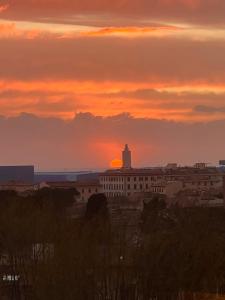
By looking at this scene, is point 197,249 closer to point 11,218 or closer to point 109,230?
point 109,230

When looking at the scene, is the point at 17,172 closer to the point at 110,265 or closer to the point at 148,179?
the point at 148,179

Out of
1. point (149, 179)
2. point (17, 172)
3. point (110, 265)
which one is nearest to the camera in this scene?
point (110, 265)

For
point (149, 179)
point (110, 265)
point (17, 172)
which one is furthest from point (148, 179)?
point (110, 265)

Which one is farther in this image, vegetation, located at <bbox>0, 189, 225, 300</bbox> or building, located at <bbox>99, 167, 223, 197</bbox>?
building, located at <bbox>99, 167, 223, 197</bbox>

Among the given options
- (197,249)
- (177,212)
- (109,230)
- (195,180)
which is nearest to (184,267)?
(197,249)

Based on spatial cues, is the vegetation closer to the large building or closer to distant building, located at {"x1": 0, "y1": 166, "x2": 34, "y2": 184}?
the large building

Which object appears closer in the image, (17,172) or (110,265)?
(110,265)

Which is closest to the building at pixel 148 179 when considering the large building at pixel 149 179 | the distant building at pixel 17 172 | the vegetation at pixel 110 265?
the large building at pixel 149 179

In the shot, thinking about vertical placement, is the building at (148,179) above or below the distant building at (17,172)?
below

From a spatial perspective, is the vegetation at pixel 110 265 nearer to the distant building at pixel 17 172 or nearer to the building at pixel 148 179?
the building at pixel 148 179

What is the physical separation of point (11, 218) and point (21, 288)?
2759 mm

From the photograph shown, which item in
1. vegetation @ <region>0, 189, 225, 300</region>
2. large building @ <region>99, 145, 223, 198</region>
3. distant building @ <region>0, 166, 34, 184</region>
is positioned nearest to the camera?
vegetation @ <region>0, 189, 225, 300</region>

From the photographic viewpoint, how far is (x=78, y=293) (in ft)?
74.5

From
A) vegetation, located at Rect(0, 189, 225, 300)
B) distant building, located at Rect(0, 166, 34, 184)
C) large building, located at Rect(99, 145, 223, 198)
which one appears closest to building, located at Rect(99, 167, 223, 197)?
large building, located at Rect(99, 145, 223, 198)
